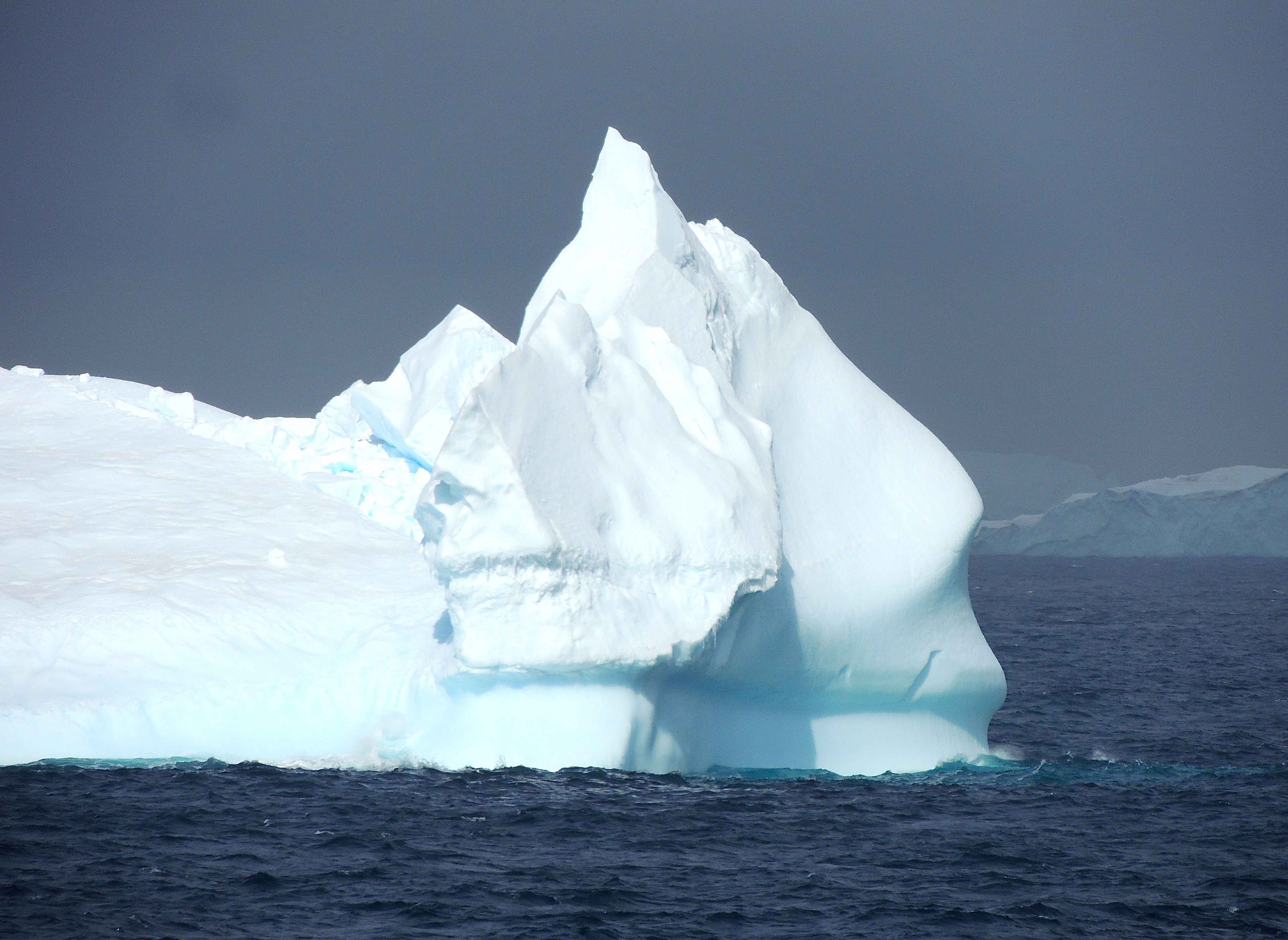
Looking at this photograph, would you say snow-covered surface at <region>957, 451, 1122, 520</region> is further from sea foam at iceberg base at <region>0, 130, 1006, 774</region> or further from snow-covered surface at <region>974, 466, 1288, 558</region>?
sea foam at iceberg base at <region>0, 130, 1006, 774</region>

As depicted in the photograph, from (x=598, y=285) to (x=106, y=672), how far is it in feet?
29.6

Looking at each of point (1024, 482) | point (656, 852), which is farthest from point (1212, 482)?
point (656, 852)

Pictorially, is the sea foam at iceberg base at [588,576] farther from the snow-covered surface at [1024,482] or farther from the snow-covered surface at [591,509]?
the snow-covered surface at [1024,482]

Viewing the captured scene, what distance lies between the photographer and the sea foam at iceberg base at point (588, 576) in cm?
1365

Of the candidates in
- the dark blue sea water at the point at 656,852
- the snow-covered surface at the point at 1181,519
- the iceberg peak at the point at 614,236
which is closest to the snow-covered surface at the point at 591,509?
the dark blue sea water at the point at 656,852

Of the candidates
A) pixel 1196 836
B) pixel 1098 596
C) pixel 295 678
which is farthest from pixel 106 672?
pixel 1098 596

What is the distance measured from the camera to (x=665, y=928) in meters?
9.66

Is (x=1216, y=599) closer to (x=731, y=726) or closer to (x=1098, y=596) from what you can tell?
(x=1098, y=596)

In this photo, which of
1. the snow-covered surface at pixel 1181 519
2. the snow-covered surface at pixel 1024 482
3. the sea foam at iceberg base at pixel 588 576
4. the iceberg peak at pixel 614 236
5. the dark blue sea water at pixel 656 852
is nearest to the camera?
the dark blue sea water at pixel 656 852

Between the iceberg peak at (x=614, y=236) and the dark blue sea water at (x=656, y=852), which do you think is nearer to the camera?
the dark blue sea water at (x=656, y=852)

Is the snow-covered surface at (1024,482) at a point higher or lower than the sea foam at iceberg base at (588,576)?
higher

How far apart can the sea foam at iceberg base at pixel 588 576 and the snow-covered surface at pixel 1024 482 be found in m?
99.0

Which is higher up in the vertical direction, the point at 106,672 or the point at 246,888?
the point at 106,672

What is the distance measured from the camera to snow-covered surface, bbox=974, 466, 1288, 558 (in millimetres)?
76125
